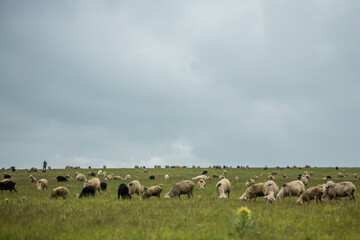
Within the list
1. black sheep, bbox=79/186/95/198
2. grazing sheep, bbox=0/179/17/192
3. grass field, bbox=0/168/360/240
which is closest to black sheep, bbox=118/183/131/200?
black sheep, bbox=79/186/95/198

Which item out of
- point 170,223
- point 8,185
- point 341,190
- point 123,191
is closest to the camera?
point 170,223

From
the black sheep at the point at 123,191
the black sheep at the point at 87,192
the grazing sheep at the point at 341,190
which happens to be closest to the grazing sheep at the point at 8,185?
the black sheep at the point at 87,192

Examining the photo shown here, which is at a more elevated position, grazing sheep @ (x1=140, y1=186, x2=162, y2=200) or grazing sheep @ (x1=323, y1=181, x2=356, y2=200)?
grazing sheep @ (x1=323, y1=181, x2=356, y2=200)

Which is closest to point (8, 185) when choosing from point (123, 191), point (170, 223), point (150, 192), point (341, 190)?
point (123, 191)

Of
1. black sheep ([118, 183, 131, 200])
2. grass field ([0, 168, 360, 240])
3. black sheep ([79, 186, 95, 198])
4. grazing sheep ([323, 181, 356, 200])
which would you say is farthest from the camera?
black sheep ([79, 186, 95, 198])

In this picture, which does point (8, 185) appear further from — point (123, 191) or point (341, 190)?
point (341, 190)

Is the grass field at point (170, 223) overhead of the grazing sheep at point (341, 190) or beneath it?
beneath

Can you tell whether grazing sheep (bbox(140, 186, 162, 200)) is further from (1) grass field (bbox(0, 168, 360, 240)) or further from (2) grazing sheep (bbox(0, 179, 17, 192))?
(2) grazing sheep (bbox(0, 179, 17, 192))

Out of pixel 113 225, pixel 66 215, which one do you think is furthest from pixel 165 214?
pixel 66 215

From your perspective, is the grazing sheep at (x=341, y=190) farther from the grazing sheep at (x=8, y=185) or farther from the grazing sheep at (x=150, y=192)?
the grazing sheep at (x=8, y=185)

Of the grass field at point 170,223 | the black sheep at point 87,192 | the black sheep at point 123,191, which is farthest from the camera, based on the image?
the black sheep at point 87,192

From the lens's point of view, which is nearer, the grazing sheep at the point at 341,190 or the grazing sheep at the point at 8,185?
the grazing sheep at the point at 341,190

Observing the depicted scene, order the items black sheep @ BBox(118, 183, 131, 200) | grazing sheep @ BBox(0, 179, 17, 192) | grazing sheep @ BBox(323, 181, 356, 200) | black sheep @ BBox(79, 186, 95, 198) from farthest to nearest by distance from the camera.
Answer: grazing sheep @ BBox(0, 179, 17, 192), black sheep @ BBox(79, 186, 95, 198), black sheep @ BBox(118, 183, 131, 200), grazing sheep @ BBox(323, 181, 356, 200)

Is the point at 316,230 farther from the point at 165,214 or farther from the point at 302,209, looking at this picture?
the point at 165,214
